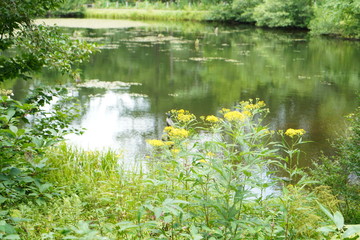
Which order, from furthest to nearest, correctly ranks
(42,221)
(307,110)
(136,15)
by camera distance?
(136,15) → (307,110) → (42,221)

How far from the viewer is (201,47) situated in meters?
22.8

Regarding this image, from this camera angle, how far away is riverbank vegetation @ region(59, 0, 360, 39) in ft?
96.3

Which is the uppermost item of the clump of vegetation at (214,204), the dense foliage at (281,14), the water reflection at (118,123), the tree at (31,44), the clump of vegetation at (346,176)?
the dense foliage at (281,14)

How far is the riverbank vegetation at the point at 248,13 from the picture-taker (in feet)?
96.3

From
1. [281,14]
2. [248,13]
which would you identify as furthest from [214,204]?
[248,13]

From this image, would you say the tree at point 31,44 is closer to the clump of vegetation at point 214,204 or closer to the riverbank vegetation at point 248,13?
the clump of vegetation at point 214,204

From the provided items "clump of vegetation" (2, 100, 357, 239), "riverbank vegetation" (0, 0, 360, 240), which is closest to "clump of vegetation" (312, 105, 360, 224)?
"riverbank vegetation" (0, 0, 360, 240)

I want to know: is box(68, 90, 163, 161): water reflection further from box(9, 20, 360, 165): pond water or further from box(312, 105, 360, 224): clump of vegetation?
box(312, 105, 360, 224): clump of vegetation

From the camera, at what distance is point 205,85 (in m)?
14.1

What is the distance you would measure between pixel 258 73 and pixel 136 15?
28.5 m

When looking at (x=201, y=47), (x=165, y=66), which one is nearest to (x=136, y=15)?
(x=201, y=47)

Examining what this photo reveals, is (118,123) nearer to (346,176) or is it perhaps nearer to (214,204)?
(346,176)

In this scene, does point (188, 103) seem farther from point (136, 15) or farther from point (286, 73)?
point (136, 15)

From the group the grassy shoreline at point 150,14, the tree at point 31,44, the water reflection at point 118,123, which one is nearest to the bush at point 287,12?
the grassy shoreline at point 150,14
